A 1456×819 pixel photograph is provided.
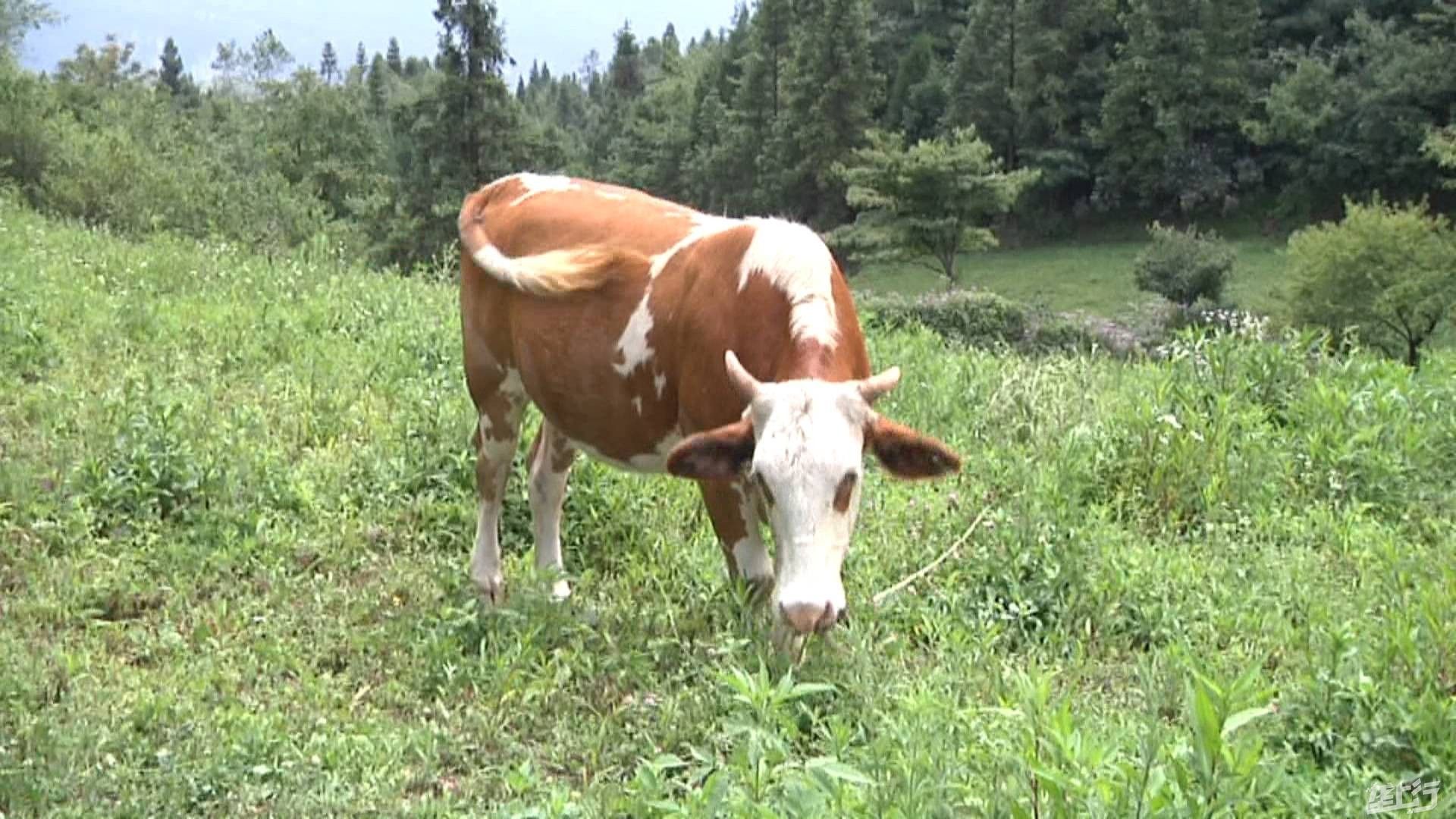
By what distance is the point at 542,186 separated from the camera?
19.0ft

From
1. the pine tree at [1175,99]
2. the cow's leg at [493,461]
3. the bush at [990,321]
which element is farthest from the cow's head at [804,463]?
the pine tree at [1175,99]

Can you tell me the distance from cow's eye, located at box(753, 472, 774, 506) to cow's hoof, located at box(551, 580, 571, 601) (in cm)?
136

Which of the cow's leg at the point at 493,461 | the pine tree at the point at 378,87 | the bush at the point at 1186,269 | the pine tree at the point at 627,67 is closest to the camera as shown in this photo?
the cow's leg at the point at 493,461

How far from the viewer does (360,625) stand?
4.93m

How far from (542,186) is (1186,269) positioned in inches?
1277

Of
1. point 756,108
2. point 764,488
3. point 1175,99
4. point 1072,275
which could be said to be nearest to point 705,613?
point 764,488

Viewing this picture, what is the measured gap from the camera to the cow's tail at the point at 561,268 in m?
4.87

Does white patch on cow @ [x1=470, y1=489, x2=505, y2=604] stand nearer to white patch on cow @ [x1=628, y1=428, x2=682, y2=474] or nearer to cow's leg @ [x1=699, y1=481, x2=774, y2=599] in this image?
white patch on cow @ [x1=628, y1=428, x2=682, y2=474]

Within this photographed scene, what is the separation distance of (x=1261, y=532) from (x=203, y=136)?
48952 mm

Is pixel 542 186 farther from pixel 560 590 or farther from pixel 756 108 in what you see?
pixel 756 108

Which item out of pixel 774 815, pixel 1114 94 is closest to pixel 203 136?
pixel 1114 94

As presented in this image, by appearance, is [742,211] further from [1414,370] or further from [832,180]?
[1414,370]

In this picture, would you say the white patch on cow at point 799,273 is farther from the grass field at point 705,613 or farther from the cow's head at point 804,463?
the grass field at point 705,613

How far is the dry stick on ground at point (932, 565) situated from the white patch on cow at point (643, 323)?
1.25 m
